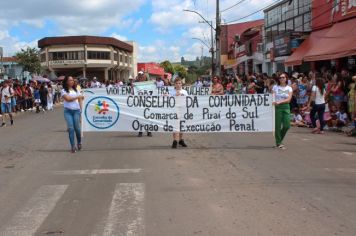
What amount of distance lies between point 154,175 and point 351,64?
17654 millimetres

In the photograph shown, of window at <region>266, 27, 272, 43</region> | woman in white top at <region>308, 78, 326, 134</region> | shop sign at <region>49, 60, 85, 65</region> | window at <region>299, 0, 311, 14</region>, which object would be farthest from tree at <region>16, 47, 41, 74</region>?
woman in white top at <region>308, 78, 326, 134</region>

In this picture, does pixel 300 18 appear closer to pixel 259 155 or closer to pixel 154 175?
pixel 259 155

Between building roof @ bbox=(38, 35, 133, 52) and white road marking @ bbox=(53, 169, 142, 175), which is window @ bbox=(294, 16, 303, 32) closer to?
white road marking @ bbox=(53, 169, 142, 175)

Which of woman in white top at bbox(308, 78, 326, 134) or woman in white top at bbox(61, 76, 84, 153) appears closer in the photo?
woman in white top at bbox(61, 76, 84, 153)

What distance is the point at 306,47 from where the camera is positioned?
29375 mm

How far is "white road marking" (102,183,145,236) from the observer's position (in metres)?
6.04

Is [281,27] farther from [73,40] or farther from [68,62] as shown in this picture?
[68,62]

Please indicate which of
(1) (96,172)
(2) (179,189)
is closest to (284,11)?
(1) (96,172)

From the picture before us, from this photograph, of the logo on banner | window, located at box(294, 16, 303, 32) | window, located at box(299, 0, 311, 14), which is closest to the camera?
the logo on banner

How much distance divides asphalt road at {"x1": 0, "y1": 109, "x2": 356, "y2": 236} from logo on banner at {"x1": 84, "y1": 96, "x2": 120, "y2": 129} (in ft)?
1.90

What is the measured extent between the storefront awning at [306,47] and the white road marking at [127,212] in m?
20.5

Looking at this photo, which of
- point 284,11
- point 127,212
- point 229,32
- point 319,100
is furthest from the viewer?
point 229,32

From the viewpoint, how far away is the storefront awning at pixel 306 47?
27797mm

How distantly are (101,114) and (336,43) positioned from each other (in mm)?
13637
